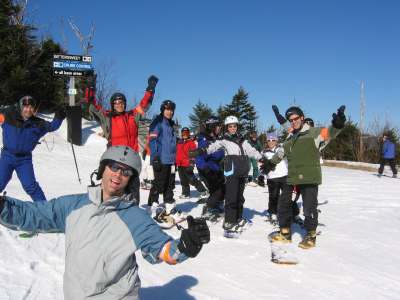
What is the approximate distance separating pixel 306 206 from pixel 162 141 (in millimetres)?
2819

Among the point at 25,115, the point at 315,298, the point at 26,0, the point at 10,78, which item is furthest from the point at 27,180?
the point at 26,0

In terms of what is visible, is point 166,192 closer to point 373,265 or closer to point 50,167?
point 373,265

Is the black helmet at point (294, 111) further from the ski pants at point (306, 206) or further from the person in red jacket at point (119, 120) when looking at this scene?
the person in red jacket at point (119, 120)

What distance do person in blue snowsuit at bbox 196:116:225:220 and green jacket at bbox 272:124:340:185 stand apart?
1.63 meters

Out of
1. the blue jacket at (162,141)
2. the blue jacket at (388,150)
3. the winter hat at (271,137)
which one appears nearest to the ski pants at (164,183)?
the blue jacket at (162,141)

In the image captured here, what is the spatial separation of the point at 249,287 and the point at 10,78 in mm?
17271

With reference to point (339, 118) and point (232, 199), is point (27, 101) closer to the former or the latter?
point (232, 199)

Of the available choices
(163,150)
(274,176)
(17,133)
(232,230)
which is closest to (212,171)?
(274,176)

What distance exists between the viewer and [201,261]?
523 cm

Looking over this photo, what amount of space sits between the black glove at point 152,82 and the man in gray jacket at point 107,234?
4.18m

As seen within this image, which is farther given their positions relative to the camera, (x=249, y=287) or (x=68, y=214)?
(x=249, y=287)

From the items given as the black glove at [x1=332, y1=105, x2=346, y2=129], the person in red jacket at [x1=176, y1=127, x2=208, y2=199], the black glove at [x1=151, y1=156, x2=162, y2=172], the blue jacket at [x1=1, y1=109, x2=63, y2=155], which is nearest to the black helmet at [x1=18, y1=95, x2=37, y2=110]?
the blue jacket at [x1=1, y1=109, x2=63, y2=155]

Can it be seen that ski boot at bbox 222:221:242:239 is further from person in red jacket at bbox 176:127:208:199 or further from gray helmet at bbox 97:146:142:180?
gray helmet at bbox 97:146:142:180

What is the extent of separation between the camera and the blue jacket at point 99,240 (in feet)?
8.18
